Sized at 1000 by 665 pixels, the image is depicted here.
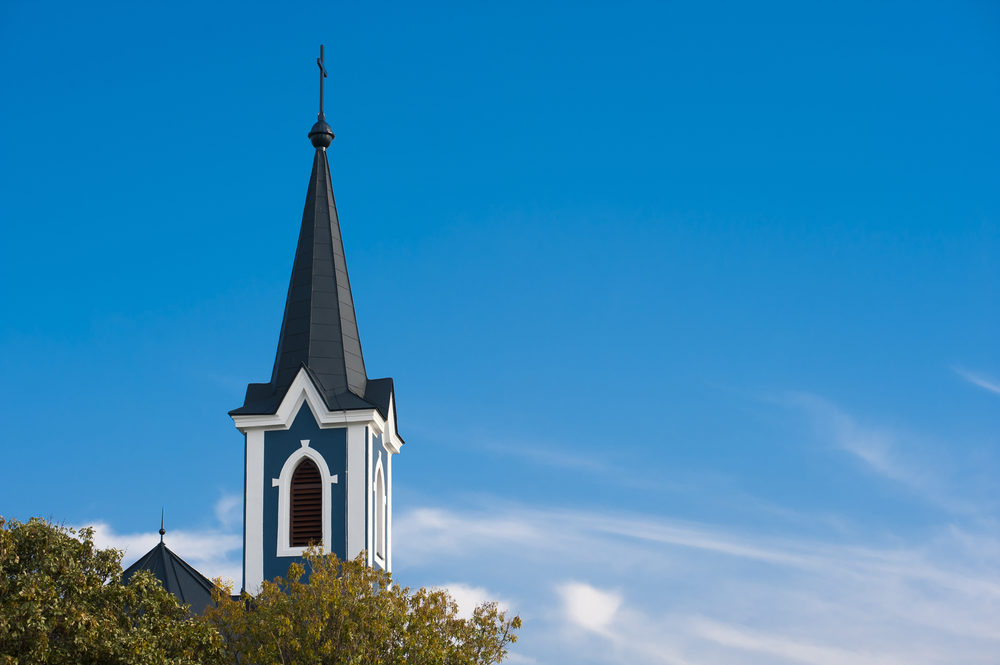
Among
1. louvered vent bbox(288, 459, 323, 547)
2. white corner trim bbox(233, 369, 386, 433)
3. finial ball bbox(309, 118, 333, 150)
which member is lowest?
louvered vent bbox(288, 459, 323, 547)

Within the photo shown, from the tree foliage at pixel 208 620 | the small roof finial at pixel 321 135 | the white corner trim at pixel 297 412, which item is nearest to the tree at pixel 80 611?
the tree foliage at pixel 208 620

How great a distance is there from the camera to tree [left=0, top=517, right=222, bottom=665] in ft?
70.4

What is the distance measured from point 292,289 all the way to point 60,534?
1527cm

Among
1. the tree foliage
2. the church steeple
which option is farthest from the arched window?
the tree foliage

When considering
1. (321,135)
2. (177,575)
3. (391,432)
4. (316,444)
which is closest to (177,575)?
(177,575)

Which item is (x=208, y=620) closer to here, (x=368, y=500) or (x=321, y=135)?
(x=368, y=500)

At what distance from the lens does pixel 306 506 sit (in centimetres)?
3438

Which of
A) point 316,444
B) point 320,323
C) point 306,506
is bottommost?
point 306,506

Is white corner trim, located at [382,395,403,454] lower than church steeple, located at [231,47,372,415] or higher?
lower

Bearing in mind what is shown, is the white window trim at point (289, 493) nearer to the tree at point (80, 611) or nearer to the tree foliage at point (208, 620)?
the tree foliage at point (208, 620)

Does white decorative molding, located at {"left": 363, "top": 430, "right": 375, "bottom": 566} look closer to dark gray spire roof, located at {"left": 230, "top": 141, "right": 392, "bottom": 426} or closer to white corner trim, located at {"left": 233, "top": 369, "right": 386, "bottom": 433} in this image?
white corner trim, located at {"left": 233, "top": 369, "right": 386, "bottom": 433}

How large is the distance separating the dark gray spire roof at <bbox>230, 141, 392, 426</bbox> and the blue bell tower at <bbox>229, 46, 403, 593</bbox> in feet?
0.13

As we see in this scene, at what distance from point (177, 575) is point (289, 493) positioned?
359cm

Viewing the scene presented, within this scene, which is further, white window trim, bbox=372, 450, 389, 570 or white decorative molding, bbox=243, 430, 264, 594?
white window trim, bbox=372, 450, 389, 570
